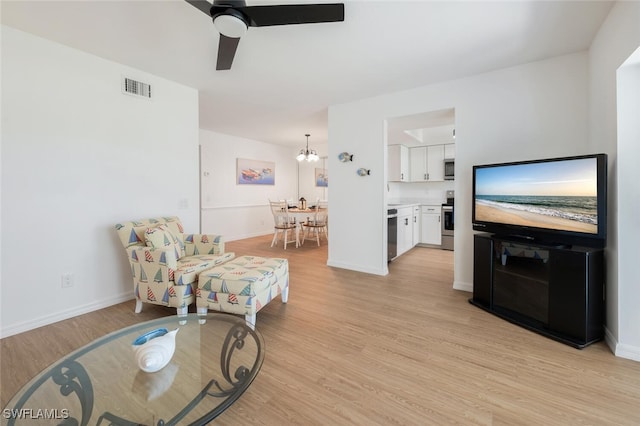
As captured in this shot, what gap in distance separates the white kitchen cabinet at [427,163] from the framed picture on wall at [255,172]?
3.69 meters

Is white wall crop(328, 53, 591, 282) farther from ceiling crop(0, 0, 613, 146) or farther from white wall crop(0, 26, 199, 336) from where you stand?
white wall crop(0, 26, 199, 336)

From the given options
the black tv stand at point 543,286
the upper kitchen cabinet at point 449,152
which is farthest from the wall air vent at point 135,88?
the upper kitchen cabinet at point 449,152

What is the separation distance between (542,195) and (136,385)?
3.07 m

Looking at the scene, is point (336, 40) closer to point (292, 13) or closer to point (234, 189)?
point (292, 13)

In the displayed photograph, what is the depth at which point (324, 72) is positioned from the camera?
293 centimetres

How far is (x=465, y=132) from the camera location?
3066mm

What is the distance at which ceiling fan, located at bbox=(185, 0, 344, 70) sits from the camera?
5.29ft

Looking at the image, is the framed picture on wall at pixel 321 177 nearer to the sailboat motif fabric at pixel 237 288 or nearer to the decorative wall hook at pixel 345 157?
the decorative wall hook at pixel 345 157

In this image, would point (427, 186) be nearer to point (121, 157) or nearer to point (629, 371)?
point (629, 371)

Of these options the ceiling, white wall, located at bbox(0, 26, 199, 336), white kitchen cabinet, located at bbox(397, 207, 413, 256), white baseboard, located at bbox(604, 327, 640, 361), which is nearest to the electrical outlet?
white wall, located at bbox(0, 26, 199, 336)

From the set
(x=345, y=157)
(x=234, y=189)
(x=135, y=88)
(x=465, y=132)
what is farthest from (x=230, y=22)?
(x=234, y=189)

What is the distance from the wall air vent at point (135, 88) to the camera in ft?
9.23

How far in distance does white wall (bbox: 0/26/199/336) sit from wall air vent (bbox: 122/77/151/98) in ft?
0.20

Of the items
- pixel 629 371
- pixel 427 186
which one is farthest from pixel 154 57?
pixel 427 186
